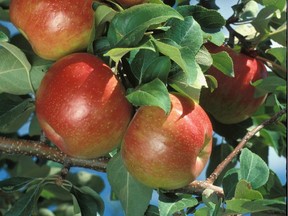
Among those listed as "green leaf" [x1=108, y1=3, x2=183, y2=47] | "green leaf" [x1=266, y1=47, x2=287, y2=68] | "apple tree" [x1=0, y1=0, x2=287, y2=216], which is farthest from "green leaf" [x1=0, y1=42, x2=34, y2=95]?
"green leaf" [x1=266, y1=47, x2=287, y2=68]

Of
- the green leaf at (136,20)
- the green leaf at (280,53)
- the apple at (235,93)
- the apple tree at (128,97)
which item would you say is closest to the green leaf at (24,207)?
the apple tree at (128,97)

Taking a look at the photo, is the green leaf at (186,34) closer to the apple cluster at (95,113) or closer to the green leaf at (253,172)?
the apple cluster at (95,113)

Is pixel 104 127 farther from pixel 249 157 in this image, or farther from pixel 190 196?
pixel 249 157

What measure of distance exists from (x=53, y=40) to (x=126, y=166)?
226mm

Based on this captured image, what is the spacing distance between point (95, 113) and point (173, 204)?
195mm

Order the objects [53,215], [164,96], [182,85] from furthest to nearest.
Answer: [53,215] < [182,85] < [164,96]

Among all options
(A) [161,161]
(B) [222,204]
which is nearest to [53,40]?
(A) [161,161]

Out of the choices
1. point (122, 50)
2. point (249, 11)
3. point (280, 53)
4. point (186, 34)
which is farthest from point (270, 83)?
point (122, 50)

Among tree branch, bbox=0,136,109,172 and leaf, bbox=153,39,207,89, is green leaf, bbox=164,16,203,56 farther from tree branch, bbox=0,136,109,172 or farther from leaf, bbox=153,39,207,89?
tree branch, bbox=0,136,109,172

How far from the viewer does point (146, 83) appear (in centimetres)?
99

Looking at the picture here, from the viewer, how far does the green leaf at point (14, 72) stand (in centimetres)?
109

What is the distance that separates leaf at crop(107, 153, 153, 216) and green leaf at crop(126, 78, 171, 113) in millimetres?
162

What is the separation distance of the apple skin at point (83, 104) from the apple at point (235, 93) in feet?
1.64

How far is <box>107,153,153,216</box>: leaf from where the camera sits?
1.07 meters
